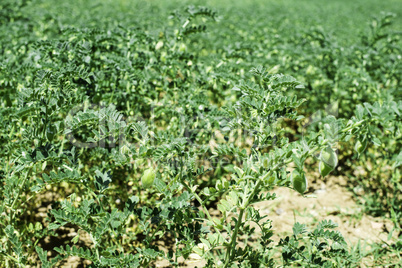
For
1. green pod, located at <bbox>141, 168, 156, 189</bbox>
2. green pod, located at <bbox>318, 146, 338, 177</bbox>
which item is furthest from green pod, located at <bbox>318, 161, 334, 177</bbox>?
green pod, located at <bbox>141, 168, 156, 189</bbox>

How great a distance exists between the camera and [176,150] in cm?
137

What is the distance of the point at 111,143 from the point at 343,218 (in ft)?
5.73

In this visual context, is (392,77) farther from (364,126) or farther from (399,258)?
(364,126)

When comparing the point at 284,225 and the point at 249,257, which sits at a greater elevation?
the point at 249,257

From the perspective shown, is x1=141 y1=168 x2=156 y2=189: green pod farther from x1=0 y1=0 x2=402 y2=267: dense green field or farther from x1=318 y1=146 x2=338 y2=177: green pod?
x1=318 y1=146 x2=338 y2=177: green pod

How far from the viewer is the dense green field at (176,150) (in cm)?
131

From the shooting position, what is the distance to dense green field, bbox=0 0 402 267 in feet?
4.30

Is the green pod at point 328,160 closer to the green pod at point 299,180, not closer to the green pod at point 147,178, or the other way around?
the green pod at point 299,180

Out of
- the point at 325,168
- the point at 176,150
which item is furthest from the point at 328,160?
the point at 176,150

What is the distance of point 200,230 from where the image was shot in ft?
4.69

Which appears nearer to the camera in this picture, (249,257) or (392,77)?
(249,257)

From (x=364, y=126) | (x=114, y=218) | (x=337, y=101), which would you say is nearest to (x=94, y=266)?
(x=114, y=218)

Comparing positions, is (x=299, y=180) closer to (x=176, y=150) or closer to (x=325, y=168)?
(x=325, y=168)

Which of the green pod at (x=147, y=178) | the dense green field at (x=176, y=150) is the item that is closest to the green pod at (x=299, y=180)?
the dense green field at (x=176, y=150)
